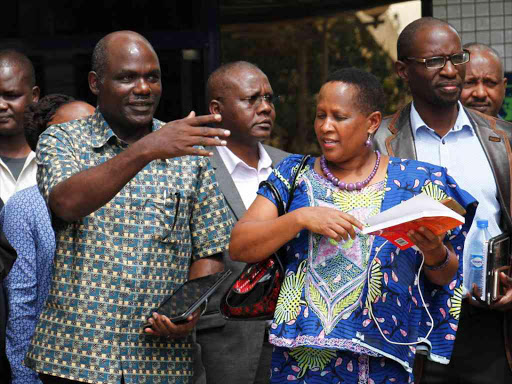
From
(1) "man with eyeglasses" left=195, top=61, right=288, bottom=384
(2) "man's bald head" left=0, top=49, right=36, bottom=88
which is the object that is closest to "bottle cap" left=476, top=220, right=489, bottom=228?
(1) "man with eyeglasses" left=195, top=61, right=288, bottom=384

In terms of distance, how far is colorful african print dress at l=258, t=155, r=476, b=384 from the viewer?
4.01m

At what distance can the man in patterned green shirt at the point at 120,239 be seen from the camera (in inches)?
165

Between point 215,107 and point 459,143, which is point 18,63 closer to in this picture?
point 215,107

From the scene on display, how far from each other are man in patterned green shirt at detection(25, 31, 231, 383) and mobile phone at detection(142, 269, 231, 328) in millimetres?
46

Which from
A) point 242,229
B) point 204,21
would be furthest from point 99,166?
point 204,21

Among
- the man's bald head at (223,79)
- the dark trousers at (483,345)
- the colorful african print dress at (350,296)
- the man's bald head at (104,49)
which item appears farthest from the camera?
the man's bald head at (223,79)

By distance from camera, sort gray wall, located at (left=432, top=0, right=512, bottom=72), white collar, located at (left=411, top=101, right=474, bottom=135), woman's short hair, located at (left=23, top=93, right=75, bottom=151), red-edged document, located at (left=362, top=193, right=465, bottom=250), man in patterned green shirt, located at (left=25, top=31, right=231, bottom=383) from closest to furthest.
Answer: red-edged document, located at (left=362, top=193, right=465, bottom=250) → man in patterned green shirt, located at (left=25, top=31, right=231, bottom=383) → white collar, located at (left=411, top=101, right=474, bottom=135) → woman's short hair, located at (left=23, top=93, right=75, bottom=151) → gray wall, located at (left=432, top=0, right=512, bottom=72)

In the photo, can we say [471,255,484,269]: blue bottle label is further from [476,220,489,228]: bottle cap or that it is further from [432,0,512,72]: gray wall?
[432,0,512,72]: gray wall

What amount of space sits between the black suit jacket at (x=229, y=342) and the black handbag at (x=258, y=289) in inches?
39.3

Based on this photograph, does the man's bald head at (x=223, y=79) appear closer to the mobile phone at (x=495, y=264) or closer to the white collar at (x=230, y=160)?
the white collar at (x=230, y=160)

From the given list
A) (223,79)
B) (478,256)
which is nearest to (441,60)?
(478,256)

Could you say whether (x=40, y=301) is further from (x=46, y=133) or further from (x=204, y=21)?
(x=204, y=21)

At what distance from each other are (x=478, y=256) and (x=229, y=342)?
138 cm

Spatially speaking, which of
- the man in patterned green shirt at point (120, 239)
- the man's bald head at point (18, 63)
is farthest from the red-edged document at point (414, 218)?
the man's bald head at point (18, 63)
